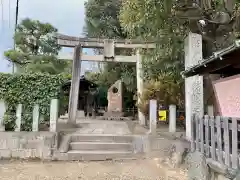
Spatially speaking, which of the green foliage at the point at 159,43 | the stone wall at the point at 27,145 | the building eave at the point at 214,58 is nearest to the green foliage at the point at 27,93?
the stone wall at the point at 27,145

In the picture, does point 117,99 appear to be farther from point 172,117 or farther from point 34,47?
point 172,117

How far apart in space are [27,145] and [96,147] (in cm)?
→ 197

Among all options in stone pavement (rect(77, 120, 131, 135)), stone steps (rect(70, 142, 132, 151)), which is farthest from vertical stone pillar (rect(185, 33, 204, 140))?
stone pavement (rect(77, 120, 131, 135))

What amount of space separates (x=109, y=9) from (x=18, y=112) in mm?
14254

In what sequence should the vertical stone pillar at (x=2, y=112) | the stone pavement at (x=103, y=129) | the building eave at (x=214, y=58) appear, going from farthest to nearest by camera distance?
the stone pavement at (x=103, y=129), the vertical stone pillar at (x=2, y=112), the building eave at (x=214, y=58)

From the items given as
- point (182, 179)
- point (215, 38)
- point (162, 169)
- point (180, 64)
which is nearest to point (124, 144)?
point (162, 169)

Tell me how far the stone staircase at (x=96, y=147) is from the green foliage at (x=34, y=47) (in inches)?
446

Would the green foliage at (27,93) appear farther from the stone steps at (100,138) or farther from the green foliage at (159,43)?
the green foliage at (159,43)

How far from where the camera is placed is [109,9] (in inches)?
778

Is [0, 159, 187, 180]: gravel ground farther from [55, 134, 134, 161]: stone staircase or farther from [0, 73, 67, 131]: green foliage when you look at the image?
[0, 73, 67, 131]: green foliage

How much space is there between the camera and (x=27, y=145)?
23.5ft

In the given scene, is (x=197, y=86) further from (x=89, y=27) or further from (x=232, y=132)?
(x=89, y=27)

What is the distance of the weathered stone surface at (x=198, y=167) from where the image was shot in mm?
4227

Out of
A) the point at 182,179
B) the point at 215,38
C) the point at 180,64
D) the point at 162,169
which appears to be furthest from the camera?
the point at 180,64
